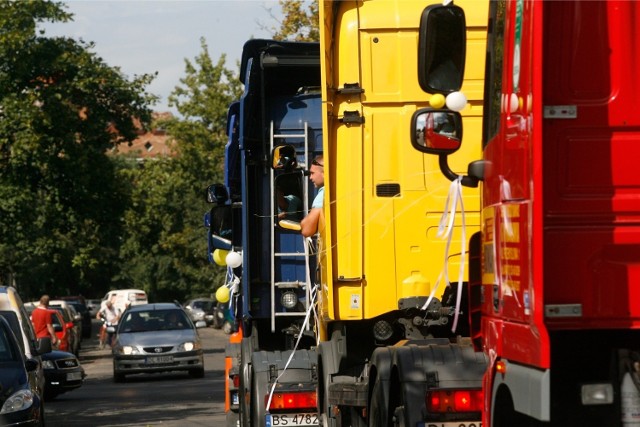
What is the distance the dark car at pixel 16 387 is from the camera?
13.2 metres

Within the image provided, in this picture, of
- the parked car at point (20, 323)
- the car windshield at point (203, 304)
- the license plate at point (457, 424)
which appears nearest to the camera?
the license plate at point (457, 424)

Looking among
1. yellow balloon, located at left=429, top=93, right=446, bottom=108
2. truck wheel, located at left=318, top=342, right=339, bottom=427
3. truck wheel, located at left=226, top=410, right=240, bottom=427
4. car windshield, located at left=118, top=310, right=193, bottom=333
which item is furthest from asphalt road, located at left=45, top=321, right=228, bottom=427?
yellow balloon, located at left=429, top=93, right=446, bottom=108

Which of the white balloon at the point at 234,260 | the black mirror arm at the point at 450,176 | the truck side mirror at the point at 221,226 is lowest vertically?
the white balloon at the point at 234,260

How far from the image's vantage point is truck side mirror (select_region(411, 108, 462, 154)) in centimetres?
669

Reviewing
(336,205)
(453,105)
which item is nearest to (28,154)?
(336,205)

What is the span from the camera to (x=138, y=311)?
3133 cm

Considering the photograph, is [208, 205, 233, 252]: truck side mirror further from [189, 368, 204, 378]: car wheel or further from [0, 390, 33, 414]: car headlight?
[189, 368, 204, 378]: car wheel

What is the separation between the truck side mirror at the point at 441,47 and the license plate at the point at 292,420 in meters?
5.28

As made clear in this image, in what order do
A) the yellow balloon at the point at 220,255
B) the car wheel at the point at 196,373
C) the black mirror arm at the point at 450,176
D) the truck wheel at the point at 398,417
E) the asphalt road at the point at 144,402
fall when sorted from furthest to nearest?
the car wheel at the point at 196,373 → the asphalt road at the point at 144,402 → the yellow balloon at the point at 220,255 → the truck wheel at the point at 398,417 → the black mirror arm at the point at 450,176

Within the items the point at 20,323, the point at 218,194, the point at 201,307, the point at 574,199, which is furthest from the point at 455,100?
the point at 201,307

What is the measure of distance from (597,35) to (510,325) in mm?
1242

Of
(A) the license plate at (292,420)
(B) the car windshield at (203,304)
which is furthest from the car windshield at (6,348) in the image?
(B) the car windshield at (203,304)

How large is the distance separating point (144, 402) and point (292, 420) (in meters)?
11.6

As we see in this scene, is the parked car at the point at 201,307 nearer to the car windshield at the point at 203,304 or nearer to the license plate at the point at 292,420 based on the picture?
the car windshield at the point at 203,304
